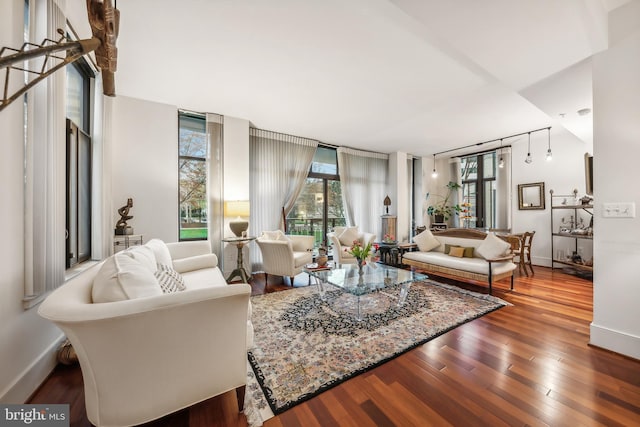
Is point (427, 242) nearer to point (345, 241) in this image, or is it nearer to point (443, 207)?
point (345, 241)

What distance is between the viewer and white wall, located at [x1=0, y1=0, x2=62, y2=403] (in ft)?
4.34

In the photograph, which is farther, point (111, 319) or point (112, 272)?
point (112, 272)

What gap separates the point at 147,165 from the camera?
353 centimetres

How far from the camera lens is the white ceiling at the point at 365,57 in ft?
5.95

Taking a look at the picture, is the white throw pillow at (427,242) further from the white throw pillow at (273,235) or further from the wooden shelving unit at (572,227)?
the white throw pillow at (273,235)

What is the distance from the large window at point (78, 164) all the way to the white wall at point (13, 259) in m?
0.97

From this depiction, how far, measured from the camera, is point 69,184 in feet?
7.52

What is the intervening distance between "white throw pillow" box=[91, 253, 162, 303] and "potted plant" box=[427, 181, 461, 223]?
6.59 m

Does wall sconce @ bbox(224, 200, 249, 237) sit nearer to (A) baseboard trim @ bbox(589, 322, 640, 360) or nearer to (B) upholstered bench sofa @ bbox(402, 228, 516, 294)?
(B) upholstered bench sofa @ bbox(402, 228, 516, 294)

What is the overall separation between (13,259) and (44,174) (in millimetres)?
593

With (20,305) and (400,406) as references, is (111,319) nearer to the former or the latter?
(20,305)

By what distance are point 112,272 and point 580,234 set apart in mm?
6381

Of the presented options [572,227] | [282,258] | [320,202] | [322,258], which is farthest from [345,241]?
[572,227]

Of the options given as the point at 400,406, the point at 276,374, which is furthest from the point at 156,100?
the point at 400,406
